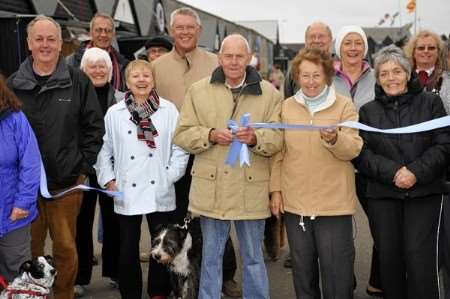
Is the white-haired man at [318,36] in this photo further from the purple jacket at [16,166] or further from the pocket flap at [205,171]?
the purple jacket at [16,166]

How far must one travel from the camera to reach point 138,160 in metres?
A: 4.64

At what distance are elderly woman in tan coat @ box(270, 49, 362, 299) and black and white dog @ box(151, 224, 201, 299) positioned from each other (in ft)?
3.12

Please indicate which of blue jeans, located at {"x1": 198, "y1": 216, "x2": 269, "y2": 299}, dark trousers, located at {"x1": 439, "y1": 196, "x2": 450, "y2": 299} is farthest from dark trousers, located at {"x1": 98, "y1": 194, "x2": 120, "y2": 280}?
dark trousers, located at {"x1": 439, "y1": 196, "x2": 450, "y2": 299}

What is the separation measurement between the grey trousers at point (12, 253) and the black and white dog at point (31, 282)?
0.63 ft

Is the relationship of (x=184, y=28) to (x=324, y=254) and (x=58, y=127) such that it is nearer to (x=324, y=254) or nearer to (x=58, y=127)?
(x=58, y=127)

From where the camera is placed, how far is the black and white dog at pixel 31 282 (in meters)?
3.84

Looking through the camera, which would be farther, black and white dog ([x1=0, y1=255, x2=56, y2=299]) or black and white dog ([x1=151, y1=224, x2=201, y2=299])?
black and white dog ([x1=151, y1=224, x2=201, y2=299])

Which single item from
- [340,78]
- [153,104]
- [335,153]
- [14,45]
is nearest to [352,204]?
[335,153]

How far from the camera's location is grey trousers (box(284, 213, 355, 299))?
4086 millimetres

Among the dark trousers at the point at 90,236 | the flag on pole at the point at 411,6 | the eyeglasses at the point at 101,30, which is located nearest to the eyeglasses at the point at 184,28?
the eyeglasses at the point at 101,30

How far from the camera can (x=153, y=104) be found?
468 centimetres

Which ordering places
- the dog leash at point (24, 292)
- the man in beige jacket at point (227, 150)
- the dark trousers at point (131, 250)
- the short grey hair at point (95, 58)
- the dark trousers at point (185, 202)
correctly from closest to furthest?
the dog leash at point (24, 292) → the man in beige jacket at point (227, 150) → the dark trousers at point (131, 250) → the dark trousers at point (185, 202) → the short grey hair at point (95, 58)

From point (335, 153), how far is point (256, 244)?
0.96 m

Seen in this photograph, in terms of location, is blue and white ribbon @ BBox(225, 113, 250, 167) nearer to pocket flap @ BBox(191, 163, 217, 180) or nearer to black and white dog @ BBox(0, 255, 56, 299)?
pocket flap @ BBox(191, 163, 217, 180)
